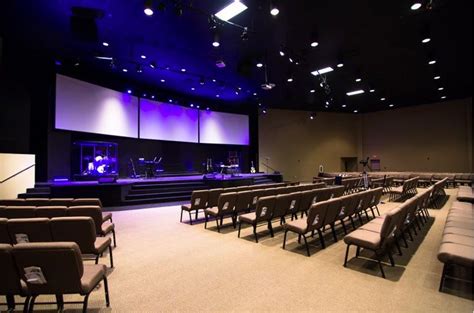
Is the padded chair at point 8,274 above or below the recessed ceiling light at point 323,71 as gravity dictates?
Result: below

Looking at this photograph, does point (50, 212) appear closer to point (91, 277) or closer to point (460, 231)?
point (91, 277)

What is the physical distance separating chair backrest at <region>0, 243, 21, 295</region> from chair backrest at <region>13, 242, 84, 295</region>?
0.06 m

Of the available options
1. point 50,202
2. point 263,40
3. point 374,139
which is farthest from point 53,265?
point 374,139

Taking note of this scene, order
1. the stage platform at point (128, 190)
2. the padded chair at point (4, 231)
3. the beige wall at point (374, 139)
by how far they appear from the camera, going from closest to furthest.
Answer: the padded chair at point (4, 231)
the stage platform at point (128, 190)
the beige wall at point (374, 139)

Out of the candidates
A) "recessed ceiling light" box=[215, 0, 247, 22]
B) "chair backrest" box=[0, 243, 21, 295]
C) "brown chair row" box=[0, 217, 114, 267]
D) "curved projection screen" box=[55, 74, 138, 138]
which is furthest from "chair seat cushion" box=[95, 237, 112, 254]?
"curved projection screen" box=[55, 74, 138, 138]

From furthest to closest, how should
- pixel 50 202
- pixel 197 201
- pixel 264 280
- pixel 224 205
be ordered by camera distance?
pixel 197 201
pixel 224 205
pixel 50 202
pixel 264 280

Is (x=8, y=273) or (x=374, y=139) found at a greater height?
(x=374, y=139)

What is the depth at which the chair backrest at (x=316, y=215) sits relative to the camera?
3.95 m

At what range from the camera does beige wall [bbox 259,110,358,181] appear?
57.4ft

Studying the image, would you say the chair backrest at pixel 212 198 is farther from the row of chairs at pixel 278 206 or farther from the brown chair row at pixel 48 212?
the brown chair row at pixel 48 212

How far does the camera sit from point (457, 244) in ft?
9.91

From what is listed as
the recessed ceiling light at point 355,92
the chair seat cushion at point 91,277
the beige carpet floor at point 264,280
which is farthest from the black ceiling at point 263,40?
the chair seat cushion at point 91,277

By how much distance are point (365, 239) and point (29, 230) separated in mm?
4234

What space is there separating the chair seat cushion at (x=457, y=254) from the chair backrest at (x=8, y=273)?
4.15m
